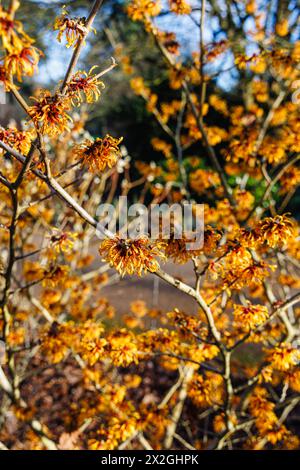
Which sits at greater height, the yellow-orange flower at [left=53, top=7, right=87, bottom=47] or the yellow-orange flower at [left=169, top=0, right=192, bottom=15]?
the yellow-orange flower at [left=169, top=0, right=192, bottom=15]

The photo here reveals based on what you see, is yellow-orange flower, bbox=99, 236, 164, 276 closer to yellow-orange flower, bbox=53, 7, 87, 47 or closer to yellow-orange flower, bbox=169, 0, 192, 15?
yellow-orange flower, bbox=53, 7, 87, 47

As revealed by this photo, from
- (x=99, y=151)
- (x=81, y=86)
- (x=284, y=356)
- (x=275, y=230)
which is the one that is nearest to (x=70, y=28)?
(x=81, y=86)

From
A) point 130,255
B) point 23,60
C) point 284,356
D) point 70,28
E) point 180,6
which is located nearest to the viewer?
point 23,60

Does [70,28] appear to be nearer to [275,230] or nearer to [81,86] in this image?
[81,86]

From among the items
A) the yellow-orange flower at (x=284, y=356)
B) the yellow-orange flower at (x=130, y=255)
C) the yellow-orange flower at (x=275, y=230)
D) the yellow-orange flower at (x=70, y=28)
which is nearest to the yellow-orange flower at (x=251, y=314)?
the yellow-orange flower at (x=284, y=356)

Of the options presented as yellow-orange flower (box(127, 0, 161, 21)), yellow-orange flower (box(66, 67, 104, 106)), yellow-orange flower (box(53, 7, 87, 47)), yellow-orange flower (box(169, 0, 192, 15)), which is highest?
yellow-orange flower (box(127, 0, 161, 21))

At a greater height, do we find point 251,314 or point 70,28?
point 70,28

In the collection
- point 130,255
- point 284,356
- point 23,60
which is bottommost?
point 284,356

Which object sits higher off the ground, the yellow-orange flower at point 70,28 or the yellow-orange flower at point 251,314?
the yellow-orange flower at point 70,28

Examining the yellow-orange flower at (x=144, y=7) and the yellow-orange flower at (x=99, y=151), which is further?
the yellow-orange flower at (x=144, y=7)

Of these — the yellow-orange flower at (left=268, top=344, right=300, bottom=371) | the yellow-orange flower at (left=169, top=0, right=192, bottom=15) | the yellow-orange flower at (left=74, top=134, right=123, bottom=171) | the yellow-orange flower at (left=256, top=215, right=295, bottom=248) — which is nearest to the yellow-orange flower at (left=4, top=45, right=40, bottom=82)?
the yellow-orange flower at (left=74, top=134, right=123, bottom=171)

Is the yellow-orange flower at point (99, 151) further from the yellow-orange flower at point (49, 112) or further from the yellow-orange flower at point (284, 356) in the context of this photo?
the yellow-orange flower at point (284, 356)

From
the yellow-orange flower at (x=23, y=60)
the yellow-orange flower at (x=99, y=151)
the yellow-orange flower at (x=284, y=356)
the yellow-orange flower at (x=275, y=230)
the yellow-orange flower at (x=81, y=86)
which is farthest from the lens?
the yellow-orange flower at (x=284, y=356)
